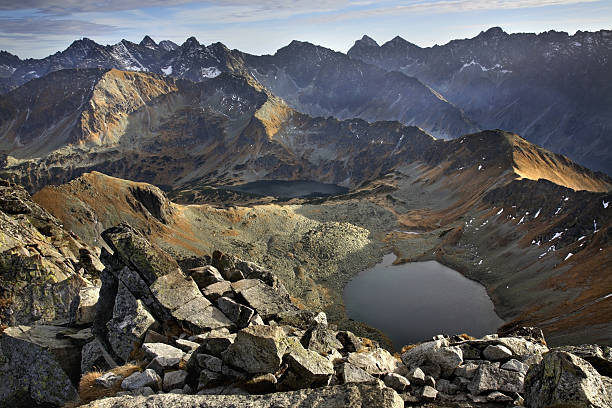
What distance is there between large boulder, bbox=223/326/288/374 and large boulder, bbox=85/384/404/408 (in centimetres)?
170

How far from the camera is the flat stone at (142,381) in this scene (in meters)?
14.9

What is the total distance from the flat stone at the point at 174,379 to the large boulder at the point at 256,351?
1726mm

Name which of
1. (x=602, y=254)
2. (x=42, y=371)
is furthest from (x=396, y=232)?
(x=42, y=371)

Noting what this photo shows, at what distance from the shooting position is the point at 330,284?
→ 84500 millimetres

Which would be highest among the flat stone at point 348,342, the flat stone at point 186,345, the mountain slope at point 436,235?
the flat stone at point 186,345

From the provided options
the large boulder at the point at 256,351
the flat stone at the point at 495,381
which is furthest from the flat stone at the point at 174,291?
the flat stone at the point at 495,381

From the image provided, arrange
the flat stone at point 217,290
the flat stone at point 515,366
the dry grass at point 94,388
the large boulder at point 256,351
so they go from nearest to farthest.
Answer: the dry grass at point 94,388, the large boulder at point 256,351, the flat stone at point 515,366, the flat stone at point 217,290

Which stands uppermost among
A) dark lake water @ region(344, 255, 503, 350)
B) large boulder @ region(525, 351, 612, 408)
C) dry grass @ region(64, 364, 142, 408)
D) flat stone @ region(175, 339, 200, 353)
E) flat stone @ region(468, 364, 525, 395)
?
large boulder @ region(525, 351, 612, 408)

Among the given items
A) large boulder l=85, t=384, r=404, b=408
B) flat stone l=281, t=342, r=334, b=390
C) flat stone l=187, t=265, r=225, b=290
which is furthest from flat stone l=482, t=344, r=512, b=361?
flat stone l=187, t=265, r=225, b=290

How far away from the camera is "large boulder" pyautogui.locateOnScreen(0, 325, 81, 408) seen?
16.7m

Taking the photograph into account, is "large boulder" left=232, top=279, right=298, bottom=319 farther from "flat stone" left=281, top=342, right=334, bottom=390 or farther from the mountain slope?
the mountain slope

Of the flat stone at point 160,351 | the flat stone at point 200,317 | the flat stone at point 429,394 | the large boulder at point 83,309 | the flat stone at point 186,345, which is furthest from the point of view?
the large boulder at point 83,309

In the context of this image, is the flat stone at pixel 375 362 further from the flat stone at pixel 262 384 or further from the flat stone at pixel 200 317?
the flat stone at pixel 200 317

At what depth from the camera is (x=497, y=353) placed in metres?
18.7
